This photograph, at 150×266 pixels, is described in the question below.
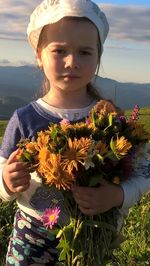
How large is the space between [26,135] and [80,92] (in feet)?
1.50

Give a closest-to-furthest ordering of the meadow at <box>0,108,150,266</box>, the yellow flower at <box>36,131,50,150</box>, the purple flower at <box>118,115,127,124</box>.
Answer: the yellow flower at <box>36,131,50,150</box>
the purple flower at <box>118,115,127,124</box>
the meadow at <box>0,108,150,266</box>

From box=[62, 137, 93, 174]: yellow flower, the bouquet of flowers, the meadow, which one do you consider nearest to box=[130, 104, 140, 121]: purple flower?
the bouquet of flowers

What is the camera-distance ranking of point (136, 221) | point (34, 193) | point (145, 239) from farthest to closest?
point (136, 221) → point (145, 239) → point (34, 193)

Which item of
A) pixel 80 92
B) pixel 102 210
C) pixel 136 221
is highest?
pixel 80 92

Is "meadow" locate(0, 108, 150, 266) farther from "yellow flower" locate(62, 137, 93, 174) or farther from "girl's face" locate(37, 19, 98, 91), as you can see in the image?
"yellow flower" locate(62, 137, 93, 174)

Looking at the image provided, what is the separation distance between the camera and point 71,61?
3.38 m

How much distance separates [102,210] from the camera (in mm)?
2893

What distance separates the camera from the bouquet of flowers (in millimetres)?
2623

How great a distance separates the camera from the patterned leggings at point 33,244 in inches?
138

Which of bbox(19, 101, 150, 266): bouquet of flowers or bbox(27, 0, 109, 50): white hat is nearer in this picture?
bbox(19, 101, 150, 266): bouquet of flowers

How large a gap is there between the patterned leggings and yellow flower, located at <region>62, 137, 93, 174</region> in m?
0.99

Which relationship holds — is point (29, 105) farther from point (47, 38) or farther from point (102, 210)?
point (102, 210)

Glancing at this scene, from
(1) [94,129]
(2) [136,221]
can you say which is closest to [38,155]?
(1) [94,129]

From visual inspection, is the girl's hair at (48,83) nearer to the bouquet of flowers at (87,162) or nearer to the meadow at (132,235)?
the bouquet of flowers at (87,162)
